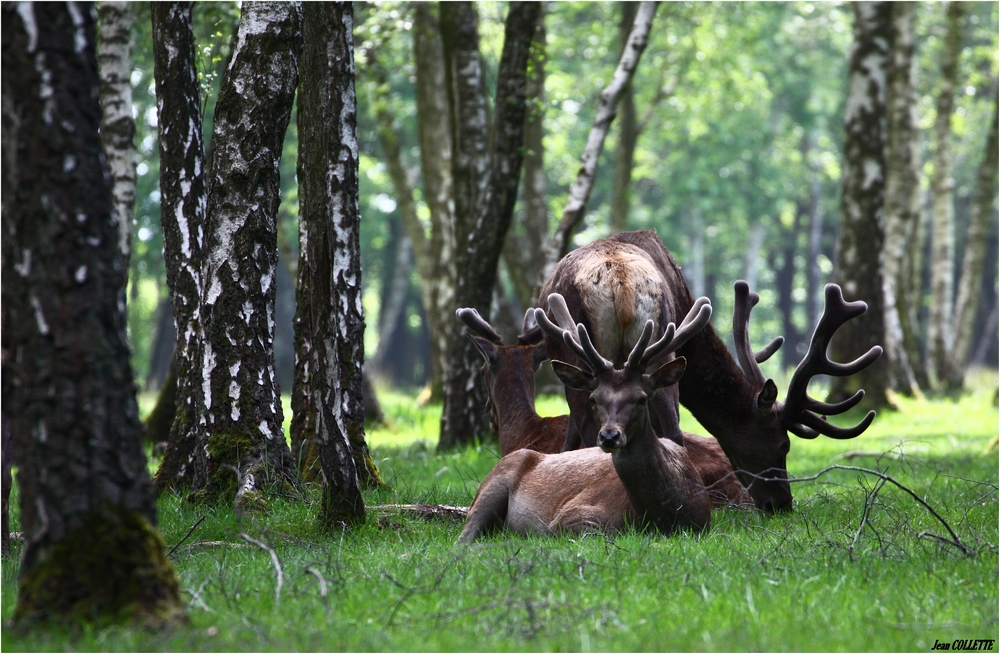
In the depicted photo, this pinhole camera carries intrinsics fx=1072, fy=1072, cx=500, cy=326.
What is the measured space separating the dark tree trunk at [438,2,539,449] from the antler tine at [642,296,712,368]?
3.86 meters

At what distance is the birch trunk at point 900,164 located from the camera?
52.4 ft

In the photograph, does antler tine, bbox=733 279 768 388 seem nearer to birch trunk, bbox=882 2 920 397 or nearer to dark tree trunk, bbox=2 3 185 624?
dark tree trunk, bbox=2 3 185 624

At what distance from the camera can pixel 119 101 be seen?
426 inches

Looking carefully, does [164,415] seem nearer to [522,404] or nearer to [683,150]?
[522,404]

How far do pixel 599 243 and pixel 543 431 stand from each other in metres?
1.57

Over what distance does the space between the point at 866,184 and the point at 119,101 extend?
926 centimetres

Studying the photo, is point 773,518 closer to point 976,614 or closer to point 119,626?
point 976,614

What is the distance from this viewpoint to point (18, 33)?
12.5 ft

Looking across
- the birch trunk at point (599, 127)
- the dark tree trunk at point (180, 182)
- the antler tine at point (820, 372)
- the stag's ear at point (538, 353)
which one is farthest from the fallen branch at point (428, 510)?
the birch trunk at point (599, 127)

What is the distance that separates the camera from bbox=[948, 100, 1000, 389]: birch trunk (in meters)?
20.0

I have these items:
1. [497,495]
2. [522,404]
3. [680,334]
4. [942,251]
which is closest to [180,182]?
[522,404]

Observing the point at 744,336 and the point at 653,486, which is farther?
the point at 744,336

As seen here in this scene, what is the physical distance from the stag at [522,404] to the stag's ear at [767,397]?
52cm

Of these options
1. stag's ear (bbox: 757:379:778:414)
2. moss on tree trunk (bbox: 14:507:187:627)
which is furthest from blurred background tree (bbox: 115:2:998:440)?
moss on tree trunk (bbox: 14:507:187:627)
